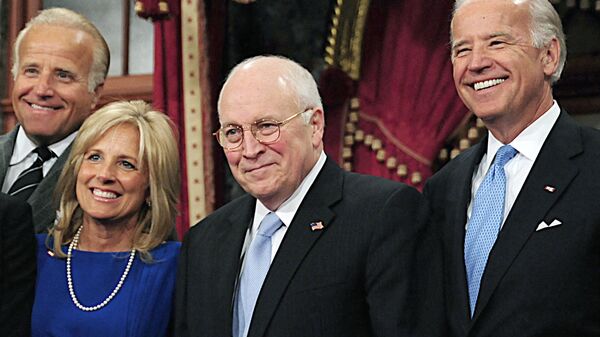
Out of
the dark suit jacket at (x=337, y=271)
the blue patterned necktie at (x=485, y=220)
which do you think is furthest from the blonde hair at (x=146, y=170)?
the blue patterned necktie at (x=485, y=220)

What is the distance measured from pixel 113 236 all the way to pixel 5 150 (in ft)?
1.72

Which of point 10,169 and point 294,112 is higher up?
point 294,112

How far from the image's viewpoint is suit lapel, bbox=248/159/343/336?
2262 millimetres

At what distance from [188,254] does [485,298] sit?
736 millimetres

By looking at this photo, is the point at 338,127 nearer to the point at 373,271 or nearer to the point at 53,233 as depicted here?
the point at 53,233

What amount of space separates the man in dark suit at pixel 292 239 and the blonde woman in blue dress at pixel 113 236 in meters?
0.16

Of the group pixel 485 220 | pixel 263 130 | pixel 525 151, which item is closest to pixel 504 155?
pixel 525 151

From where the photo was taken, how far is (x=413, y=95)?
3648mm

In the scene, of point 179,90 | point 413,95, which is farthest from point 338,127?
point 179,90

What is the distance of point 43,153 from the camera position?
3.02 meters

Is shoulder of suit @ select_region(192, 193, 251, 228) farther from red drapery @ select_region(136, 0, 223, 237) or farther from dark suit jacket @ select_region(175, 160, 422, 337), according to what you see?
red drapery @ select_region(136, 0, 223, 237)

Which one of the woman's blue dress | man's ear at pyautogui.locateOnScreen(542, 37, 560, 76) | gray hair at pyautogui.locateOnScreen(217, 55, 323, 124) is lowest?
the woman's blue dress

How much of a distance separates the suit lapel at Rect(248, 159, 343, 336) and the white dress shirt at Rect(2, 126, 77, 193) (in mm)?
937

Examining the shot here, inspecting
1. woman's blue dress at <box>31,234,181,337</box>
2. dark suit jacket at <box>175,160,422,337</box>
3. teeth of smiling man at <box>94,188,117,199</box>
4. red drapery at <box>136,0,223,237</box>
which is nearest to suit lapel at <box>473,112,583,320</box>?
dark suit jacket at <box>175,160,422,337</box>
